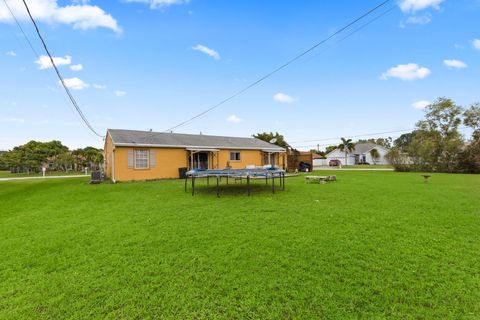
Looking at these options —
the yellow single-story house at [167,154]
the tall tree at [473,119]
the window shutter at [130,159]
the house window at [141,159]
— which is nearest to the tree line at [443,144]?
the tall tree at [473,119]

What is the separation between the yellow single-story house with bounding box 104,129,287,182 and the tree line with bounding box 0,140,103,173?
60.9ft

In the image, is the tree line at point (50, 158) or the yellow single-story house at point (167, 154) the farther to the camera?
the tree line at point (50, 158)

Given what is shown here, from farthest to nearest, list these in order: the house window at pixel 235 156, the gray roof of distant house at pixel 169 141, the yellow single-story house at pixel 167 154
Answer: the house window at pixel 235 156
the gray roof of distant house at pixel 169 141
the yellow single-story house at pixel 167 154

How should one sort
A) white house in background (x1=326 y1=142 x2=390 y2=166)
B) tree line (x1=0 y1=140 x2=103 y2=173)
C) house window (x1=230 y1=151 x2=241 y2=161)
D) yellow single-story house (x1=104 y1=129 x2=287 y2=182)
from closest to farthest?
yellow single-story house (x1=104 y1=129 x2=287 y2=182)
house window (x1=230 y1=151 x2=241 y2=161)
tree line (x1=0 y1=140 x2=103 y2=173)
white house in background (x1=326 y1=142 x2=390 y2=166)

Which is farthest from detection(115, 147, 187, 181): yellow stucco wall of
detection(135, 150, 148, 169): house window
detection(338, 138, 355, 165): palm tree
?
detection(338, 138, 355, 165): palm tree

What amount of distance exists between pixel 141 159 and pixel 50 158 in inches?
1187

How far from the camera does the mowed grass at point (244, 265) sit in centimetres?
240

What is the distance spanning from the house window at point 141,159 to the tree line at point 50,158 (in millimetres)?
19596

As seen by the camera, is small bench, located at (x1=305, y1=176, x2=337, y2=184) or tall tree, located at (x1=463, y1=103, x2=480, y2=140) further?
tall tree, located at (x1=463, y1=103, x2=480, y2=140)

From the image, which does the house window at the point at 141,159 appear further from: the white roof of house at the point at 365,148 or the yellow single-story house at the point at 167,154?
the white roof of house at the point at 365,148

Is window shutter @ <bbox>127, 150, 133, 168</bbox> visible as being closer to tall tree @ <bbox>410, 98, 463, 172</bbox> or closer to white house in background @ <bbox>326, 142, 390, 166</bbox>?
tall tree @ <bbox>410, 98, 463, 172</bbox>

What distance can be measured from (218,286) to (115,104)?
2009 cm

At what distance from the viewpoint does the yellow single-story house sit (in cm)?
1587

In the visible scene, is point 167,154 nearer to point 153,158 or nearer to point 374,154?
point 153,158
